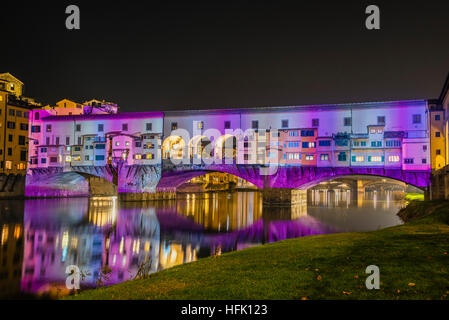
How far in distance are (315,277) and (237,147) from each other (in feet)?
159

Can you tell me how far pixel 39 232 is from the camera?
28.8m

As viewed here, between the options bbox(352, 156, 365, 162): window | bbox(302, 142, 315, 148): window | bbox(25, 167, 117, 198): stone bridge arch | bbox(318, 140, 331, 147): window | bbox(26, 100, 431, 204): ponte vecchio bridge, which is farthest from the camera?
bbox(25, 167, 117, 198): stone bridge arch

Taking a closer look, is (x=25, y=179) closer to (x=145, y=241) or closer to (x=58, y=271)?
(x=145, y=241)

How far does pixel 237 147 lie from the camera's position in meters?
57.5

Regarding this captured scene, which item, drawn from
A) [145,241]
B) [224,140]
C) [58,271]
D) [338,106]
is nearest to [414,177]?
[338,106]

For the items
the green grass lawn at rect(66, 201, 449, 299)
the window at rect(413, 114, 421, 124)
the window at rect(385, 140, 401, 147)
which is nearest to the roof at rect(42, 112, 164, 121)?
the window at rect(385, 140, 401, 147)

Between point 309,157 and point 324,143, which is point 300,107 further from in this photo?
point 309,157

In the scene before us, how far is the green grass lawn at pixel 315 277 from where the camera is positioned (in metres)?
7.92

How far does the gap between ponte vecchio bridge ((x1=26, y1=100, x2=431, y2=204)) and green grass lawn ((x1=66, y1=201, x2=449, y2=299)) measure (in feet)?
133

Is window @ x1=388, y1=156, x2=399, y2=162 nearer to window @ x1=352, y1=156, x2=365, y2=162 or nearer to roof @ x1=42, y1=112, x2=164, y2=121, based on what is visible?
window @ x1=352, y1=156, x2=365, y2=162

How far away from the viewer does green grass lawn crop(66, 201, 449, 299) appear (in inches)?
312

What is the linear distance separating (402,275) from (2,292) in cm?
1481

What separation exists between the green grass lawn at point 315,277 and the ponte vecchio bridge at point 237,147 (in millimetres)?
40613

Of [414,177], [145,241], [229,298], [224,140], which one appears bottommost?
[145,241]
